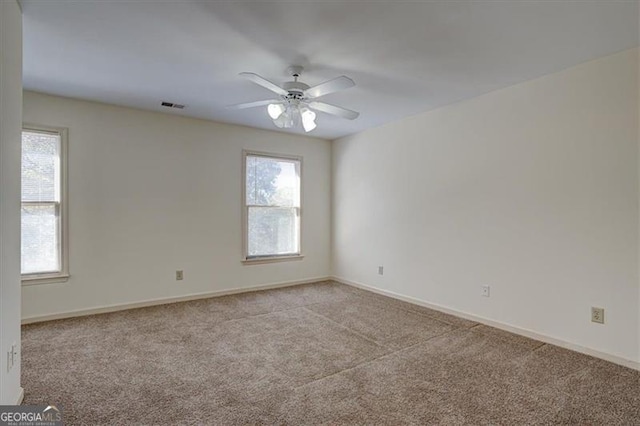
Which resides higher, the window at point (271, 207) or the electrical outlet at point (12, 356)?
the window at point (271, 207)

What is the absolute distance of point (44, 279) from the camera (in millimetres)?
3605

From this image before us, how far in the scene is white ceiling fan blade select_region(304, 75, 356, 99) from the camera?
242cm

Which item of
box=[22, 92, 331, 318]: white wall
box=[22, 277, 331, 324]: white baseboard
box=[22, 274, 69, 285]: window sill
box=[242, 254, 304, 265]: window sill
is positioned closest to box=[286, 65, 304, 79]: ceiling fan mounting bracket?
box=[22, 92, 331, 318]: white wall

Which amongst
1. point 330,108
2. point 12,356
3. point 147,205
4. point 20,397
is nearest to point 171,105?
point 147,205

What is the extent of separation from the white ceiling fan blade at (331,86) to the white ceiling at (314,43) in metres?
0.30

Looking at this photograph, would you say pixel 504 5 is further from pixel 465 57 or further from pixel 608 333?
pixel 608 333

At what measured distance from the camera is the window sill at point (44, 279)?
351 centimetres

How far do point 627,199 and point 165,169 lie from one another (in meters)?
4.72

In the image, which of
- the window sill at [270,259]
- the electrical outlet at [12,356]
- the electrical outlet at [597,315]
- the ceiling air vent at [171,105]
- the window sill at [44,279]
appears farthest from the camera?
the window sill at [270,259]

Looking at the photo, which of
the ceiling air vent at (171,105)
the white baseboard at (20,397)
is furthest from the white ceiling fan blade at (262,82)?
the white baseboard at (20,397)

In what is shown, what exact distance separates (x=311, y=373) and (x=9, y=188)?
7.31 feet

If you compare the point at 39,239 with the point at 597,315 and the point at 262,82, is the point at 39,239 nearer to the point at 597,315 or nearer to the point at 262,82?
the point at 262,82

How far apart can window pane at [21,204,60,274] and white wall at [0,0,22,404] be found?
6.18 ft

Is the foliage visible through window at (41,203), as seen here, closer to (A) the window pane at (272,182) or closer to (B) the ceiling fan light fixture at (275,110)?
(A) the window pane at (272,182)
